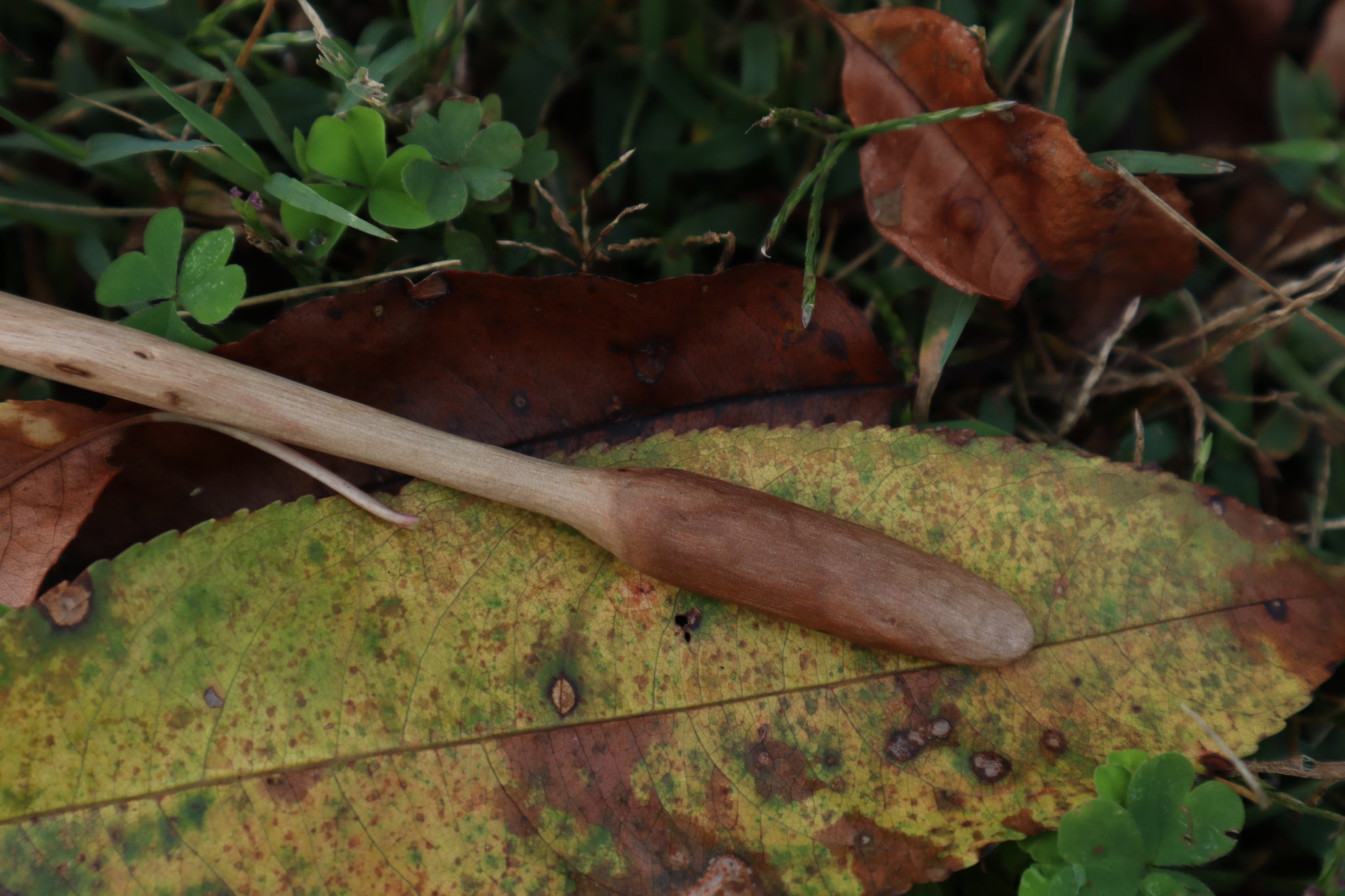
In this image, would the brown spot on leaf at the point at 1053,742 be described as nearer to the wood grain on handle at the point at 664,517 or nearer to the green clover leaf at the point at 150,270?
the wood grain on handle at the point at 664,517

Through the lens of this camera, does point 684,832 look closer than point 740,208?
Yes

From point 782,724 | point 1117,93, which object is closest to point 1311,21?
point 1117,93

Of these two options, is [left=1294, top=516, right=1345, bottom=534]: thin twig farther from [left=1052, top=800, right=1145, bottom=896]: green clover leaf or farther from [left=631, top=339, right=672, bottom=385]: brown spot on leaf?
[left=631, top=339, right=672, bottom=385]: brown spot on leaf

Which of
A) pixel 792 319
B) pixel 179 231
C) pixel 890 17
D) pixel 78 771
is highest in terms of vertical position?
pixel 890 17

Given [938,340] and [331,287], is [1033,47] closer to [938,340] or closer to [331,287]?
[938,340]

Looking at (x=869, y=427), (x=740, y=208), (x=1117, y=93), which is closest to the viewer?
(x=869, y=427)

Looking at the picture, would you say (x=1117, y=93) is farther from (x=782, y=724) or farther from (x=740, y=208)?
(x=782, y=724)

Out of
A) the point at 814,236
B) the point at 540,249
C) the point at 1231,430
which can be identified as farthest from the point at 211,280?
the point at 1231,430

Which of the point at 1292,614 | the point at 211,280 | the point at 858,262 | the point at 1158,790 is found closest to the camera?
the point at 1158,790
